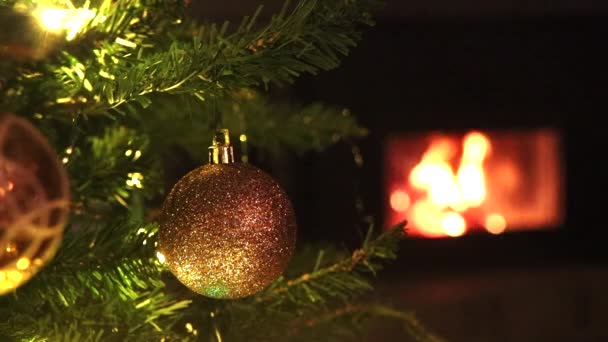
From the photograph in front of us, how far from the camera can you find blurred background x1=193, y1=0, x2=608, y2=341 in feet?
7.00

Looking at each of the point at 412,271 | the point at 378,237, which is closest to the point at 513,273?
the point at 412,271

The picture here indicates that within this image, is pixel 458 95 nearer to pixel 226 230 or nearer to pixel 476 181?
pixel 476 181

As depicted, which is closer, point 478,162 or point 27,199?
point 27,199

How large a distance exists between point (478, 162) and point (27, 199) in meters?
1.98

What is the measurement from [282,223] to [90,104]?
0.56 ft

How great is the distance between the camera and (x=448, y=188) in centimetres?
233

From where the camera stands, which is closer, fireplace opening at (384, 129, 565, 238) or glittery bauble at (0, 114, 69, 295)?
glittery bauble at (0, 114, 69, 295)

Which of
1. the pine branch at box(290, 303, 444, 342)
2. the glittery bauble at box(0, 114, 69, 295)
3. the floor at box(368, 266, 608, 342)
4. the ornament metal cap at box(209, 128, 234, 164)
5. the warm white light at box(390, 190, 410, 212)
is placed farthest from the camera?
the warm white light at box(390, 190, 410, 212)

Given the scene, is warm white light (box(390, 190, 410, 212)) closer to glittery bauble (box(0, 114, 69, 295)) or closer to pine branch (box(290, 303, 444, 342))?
pine branch (box(290, 303, 444, 342))

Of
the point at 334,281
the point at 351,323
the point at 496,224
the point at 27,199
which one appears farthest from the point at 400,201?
the point at 27,199

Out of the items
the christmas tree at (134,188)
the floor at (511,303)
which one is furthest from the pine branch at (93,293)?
the floor at (511,303)

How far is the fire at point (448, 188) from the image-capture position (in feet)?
7.48

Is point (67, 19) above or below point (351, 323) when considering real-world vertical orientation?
above

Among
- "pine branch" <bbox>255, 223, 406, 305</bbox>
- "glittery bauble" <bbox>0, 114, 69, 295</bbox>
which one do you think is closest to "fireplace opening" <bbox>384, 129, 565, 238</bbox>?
"pine branch" <bbox>255, 223, 406, 305</bbox>
